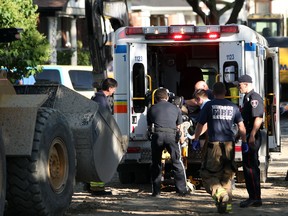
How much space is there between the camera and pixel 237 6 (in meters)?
32.7

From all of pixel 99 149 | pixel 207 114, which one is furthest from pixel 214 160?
pixel 99 149

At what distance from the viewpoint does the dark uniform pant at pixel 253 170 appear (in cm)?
1358

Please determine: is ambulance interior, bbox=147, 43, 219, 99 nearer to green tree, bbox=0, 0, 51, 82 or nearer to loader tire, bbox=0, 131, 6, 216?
green tree, bbox=0, 0, 51, 82

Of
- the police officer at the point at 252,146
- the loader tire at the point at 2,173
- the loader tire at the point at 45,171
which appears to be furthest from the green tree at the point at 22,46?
the loader tire at the point at 2,173

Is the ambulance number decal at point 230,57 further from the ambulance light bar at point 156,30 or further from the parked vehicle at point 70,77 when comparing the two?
the parked vehicle at point 70,77

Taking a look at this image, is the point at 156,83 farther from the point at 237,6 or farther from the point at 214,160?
the point at 237,6

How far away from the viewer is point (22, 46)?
1962 centimetres

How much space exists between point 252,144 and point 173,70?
191 inches

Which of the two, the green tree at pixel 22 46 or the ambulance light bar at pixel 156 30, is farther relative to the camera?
the green tree at pixel 22 46

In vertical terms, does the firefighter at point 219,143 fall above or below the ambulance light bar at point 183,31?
below

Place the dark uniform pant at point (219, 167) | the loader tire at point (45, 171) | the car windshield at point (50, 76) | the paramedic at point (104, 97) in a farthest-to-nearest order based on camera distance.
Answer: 1. the car windshield at point (50, 76)
2. the paramedic at point (104, 97)
3. the dark uniform pant at point (219, 167)
4. the loader tire at point (45, 171)

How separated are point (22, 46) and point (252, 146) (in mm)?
7237

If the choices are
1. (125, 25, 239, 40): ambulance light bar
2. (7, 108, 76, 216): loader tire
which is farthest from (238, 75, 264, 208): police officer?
(7, 108, 76, 216): loader tire

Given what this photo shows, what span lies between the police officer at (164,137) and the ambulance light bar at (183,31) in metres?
1.06
